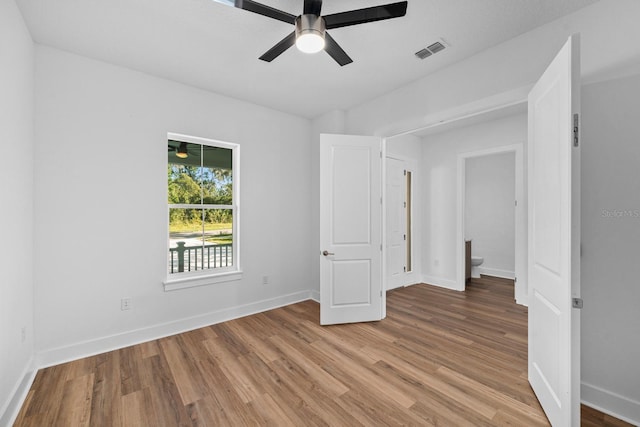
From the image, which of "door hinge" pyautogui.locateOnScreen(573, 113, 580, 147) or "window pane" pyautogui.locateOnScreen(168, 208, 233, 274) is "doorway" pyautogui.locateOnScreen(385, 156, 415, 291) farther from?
"door hinge" pyautogui.locateOnScreen(573, 113, 580, 147)

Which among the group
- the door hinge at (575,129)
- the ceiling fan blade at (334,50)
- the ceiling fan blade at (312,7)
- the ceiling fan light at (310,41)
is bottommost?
the door hinge at (575,129)

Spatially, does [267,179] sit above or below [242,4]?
below

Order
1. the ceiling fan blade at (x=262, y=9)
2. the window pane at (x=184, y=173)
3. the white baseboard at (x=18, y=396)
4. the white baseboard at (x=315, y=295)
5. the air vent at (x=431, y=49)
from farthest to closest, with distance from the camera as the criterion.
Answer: the white baseboard at (x=315, y=295)
the window pane at (x=184, y=173)
the air vent at (x=431, y=49)
the white baseboard at (x=18, y=396)
the ceiling fan blade at (x=262, y=9)

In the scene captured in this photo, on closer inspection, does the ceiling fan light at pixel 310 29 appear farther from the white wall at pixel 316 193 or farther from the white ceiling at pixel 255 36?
the white wall at pixel 316 193

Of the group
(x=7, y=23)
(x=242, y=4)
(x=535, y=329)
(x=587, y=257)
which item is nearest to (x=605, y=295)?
(x=587, y=257)

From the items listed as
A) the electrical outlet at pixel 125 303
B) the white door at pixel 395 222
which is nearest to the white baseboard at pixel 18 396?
the electrical outlet at pixel 125 303

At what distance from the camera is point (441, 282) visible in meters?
4.87

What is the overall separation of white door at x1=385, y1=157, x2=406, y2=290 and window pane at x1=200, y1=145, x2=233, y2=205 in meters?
2.56

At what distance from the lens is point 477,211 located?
6.09 meters

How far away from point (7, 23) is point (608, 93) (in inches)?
161

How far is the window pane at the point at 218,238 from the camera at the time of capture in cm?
Answer: 350

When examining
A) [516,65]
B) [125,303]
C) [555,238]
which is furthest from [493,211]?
[125,303]

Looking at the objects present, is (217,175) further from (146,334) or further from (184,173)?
(146,334)

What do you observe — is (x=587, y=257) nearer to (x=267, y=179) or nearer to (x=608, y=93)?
(x=608, y=93)
